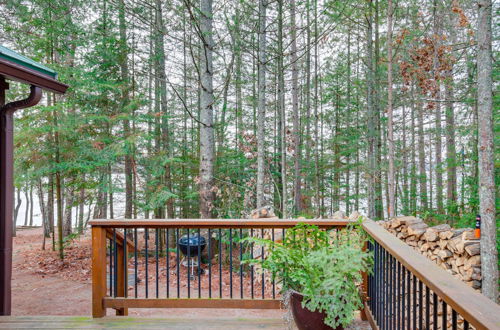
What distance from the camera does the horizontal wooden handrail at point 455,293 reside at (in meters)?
0.95

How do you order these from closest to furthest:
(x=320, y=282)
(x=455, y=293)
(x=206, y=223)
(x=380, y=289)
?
1. (x=455, y=293)
2. (x=320, y=282)
3. (x=380, y=289)
4. (x=206, y=223)

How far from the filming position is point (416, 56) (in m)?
6.52

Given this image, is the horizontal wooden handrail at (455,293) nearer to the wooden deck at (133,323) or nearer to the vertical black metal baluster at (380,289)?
the vertical black metal baluster at (380,289)

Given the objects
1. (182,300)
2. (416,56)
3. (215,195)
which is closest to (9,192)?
(182,300)

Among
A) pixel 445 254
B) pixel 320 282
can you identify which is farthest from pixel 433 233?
pixel 320 282

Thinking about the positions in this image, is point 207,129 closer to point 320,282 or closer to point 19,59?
point 19,59

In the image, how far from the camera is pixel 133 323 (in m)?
2.61

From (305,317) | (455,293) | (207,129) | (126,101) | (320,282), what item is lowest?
(305,317)

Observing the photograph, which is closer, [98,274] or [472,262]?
[98,274]

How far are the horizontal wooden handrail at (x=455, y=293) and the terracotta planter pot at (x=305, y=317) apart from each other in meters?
0.65

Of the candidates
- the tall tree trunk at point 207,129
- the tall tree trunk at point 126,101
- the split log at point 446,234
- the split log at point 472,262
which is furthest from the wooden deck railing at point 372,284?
the tall tree trunk at point 126,101

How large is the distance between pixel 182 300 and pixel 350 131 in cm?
814

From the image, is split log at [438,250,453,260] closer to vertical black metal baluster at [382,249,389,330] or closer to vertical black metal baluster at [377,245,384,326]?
vertical black metal baluster at [377,245,384,326]

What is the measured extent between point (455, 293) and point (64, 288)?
20.9 ft
